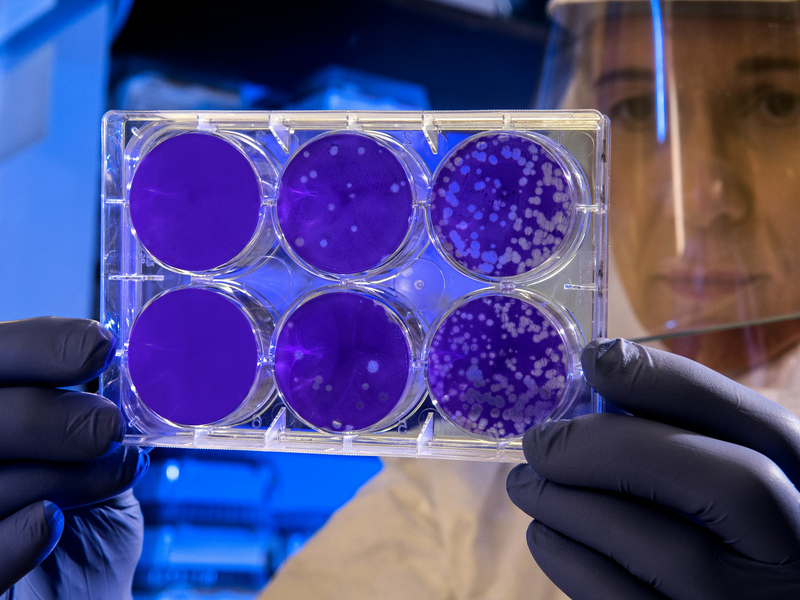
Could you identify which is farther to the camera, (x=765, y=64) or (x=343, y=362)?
(x=765, y=64)

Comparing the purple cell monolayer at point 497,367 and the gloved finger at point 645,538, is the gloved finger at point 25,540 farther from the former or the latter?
the gloved finger at point 645,538

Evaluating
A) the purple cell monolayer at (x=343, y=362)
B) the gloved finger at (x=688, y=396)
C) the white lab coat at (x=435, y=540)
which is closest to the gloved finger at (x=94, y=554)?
the white lab coat at (x=435, y=540)

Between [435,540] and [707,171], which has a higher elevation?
[707,171]

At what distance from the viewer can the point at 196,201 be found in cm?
89

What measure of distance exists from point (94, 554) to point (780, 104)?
1.92m

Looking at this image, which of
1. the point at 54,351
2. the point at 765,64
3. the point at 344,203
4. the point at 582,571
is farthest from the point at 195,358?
the point at 765,64

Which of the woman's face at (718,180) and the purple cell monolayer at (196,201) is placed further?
the woman's face at (718,180)

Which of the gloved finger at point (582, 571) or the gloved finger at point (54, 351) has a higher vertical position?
the gloved finger at point (54, 351)

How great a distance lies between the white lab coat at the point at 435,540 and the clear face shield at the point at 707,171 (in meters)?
0.08

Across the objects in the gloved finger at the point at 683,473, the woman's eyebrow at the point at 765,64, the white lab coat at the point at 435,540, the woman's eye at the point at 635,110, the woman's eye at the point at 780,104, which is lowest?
the white lab coat at the point at 435,540

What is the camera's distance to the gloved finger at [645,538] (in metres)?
0.75

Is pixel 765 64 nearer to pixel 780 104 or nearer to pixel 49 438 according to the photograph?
pixel 780 104

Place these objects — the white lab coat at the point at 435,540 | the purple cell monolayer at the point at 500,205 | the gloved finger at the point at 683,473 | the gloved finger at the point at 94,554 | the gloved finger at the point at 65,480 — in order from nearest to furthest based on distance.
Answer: the gloved finger at the point at 683,473
the purple cell monolayer at the point at 500,205
the gloved finger at the point at 65,480
the gloved finger at the point at 94,554
the white lab coat at the point at 435,540

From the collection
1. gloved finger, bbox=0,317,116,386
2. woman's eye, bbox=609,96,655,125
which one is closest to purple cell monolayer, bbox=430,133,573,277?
gloved finger, bbox=0,317,116,386
